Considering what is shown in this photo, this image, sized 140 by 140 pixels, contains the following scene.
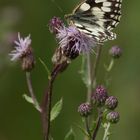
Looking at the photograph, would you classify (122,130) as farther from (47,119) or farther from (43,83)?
(47,119)

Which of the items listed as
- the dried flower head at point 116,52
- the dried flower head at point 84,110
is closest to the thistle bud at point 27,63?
the dried flower head at point 84,110

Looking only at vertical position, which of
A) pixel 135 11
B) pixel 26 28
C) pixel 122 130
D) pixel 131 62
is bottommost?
pixel 122 130

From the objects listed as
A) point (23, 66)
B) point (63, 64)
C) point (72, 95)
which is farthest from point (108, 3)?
point (72, 95)

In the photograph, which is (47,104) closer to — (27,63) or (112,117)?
(27,63)

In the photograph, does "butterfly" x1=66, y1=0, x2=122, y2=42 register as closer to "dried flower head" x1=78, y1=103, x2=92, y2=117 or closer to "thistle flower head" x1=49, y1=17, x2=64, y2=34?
"thistle flower head" x1=49, y1=17, x2=64, y2=34

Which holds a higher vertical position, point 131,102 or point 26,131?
point 26,131

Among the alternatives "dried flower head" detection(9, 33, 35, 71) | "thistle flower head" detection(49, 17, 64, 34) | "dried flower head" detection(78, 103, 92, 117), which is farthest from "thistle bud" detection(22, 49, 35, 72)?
"dried flower head" detection(78, 103, 92, 117)

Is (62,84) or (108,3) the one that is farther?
(62,84)
